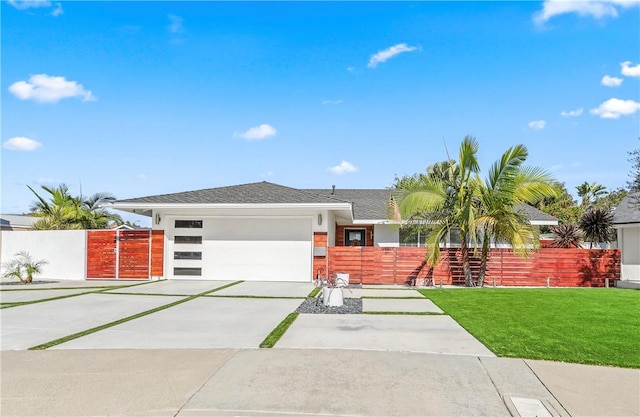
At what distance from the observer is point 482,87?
1461 cm

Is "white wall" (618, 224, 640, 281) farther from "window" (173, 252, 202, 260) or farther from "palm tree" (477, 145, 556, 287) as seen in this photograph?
"window" (173, 252, 202, 260)

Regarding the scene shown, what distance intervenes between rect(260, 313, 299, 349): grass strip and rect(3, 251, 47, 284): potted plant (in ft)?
37.8

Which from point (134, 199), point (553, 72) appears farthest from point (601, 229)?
point (134, 199)

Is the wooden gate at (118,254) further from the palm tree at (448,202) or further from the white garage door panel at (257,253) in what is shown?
the palm tree at (448,202)

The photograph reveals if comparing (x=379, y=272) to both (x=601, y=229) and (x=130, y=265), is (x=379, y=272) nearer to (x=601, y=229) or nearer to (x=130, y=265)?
(x=130, y=265)

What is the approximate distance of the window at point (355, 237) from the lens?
2062 cm

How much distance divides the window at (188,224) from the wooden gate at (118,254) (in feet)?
3.56

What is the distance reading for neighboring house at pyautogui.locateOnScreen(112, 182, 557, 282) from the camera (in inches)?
583

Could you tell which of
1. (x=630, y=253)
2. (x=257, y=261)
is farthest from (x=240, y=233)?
(x=630, y=253)

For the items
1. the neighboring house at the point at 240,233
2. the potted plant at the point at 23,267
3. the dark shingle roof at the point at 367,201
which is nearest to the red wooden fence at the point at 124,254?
the neighboring house at the point at 240,233

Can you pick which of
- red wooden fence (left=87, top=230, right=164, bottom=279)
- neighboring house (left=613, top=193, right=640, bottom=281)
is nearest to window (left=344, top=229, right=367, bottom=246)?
red wooden fence (left=87, top=230, right=164, bottom=279)

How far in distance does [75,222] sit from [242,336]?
1722 cm

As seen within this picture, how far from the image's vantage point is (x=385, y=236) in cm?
1872

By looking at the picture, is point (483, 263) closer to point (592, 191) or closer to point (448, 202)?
point (448, 202)
